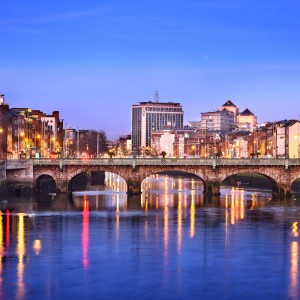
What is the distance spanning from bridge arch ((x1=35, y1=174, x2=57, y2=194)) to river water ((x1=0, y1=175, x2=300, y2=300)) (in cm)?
2531

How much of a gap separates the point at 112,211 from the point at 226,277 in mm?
42761

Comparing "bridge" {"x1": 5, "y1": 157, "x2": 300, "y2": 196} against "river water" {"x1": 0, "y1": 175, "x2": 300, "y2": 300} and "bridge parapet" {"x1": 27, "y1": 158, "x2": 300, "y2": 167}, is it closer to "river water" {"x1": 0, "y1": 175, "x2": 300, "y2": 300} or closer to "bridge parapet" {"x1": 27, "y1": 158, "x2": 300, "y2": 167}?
"bridge parapet" {"x1": 27, "y1": 158, "x2": 300, "y2": 167}

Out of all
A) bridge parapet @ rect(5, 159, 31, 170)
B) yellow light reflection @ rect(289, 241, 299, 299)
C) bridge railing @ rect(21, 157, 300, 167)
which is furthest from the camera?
bridge railing @ rect(21, 157, 300, 167)

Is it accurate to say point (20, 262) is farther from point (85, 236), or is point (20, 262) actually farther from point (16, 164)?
point (16, 164)

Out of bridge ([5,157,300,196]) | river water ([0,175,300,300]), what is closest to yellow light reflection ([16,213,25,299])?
river water ([0,175,300,300])

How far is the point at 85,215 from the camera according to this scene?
84.4 metres

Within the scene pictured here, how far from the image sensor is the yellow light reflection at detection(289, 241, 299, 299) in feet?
145

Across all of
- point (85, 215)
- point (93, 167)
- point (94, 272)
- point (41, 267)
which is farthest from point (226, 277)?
point (93, 167)

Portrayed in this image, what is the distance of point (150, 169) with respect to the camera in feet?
383

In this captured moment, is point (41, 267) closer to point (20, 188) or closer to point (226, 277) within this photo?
point (226, 277)

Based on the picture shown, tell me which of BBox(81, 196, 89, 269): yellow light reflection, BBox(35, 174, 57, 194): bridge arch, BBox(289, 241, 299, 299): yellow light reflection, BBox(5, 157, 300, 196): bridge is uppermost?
BBox(5, 157, 300, 196): bridge

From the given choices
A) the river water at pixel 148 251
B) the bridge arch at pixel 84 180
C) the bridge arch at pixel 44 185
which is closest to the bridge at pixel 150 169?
the bridge arch at pixel 84 180

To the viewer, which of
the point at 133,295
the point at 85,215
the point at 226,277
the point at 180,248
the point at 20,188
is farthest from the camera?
the point at 20,188

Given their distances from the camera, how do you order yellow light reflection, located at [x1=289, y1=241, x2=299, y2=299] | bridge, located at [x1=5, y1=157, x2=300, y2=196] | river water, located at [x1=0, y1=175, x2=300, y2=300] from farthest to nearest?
bridge, located at [x1=5, y1=157, x2=300, y2=196] → river water, located at [x1=0, y1=175, x2=300, y2=300] → yellow light reflection, located at [x1=289, y1=241, x2=299, y2=299]
